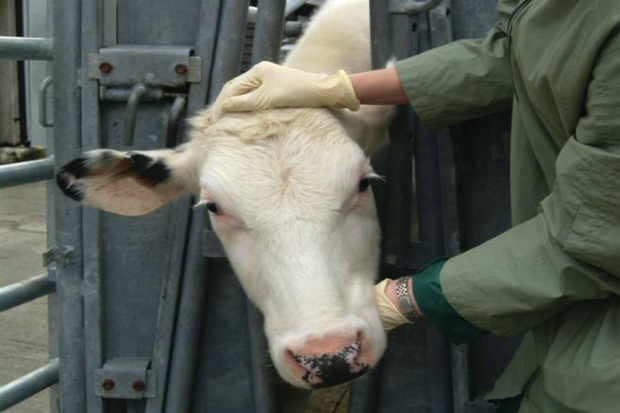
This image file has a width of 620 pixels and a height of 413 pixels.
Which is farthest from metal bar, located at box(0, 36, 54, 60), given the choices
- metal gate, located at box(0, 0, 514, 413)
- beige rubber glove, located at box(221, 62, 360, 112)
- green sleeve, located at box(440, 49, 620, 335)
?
green sleeve, located at box(440, 49, 620, 335)

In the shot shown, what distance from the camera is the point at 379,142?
2.85 metres

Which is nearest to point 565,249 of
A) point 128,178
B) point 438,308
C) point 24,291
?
point 438,308

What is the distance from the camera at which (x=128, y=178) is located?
2.74 meters

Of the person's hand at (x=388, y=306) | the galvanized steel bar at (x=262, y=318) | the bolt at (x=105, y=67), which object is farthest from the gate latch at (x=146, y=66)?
the person's hand at (x=388, y=306)

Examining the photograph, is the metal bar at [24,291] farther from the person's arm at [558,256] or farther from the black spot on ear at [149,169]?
the person's arm at [558,256]

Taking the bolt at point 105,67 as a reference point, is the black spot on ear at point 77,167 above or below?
below

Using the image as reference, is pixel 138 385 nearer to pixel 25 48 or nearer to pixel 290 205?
pixel 290 205

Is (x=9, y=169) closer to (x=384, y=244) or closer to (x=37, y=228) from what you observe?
(x=384, y=244)

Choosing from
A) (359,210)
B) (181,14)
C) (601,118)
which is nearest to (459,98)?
(359,210)

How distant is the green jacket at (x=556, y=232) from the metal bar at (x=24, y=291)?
1748 mm

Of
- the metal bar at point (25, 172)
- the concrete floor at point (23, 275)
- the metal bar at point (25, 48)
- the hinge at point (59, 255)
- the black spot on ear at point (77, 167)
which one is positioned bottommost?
the concrete floor at point (23, 275)

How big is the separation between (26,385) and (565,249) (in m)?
2.25

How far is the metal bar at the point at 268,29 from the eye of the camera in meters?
2.68

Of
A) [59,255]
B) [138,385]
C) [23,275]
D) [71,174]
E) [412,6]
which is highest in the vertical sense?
[412,6]
